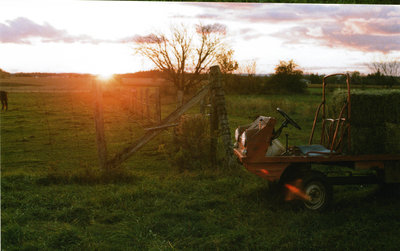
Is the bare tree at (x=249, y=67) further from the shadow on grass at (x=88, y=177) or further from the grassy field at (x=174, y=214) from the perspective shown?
the shadow on grass at (x=88, y=177)

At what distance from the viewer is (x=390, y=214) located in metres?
4.78

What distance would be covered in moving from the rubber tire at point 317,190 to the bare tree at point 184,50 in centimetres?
544

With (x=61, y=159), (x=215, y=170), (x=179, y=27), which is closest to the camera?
(x=215, y=170)

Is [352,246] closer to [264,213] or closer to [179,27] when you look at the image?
[264,213]

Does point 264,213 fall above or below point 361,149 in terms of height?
below

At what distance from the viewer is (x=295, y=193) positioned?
4922mm

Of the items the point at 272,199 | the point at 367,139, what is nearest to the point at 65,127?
the point at 272,199

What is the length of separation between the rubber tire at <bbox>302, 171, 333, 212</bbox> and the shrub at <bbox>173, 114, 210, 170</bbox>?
277 cm

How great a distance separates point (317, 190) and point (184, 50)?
43.8 ft

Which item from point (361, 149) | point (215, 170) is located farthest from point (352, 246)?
point (215, 170)

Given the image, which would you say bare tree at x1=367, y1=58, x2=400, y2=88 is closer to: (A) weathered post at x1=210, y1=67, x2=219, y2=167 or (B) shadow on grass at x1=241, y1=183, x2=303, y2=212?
(A) weathered post at x1=210, y1=67, x2=219, y2=167

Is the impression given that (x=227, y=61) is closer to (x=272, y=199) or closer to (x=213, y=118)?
(x=213, y=118)

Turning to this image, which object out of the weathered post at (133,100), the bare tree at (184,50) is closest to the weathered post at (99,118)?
the bare tree at (184,50)

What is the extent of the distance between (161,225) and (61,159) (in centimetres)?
528
